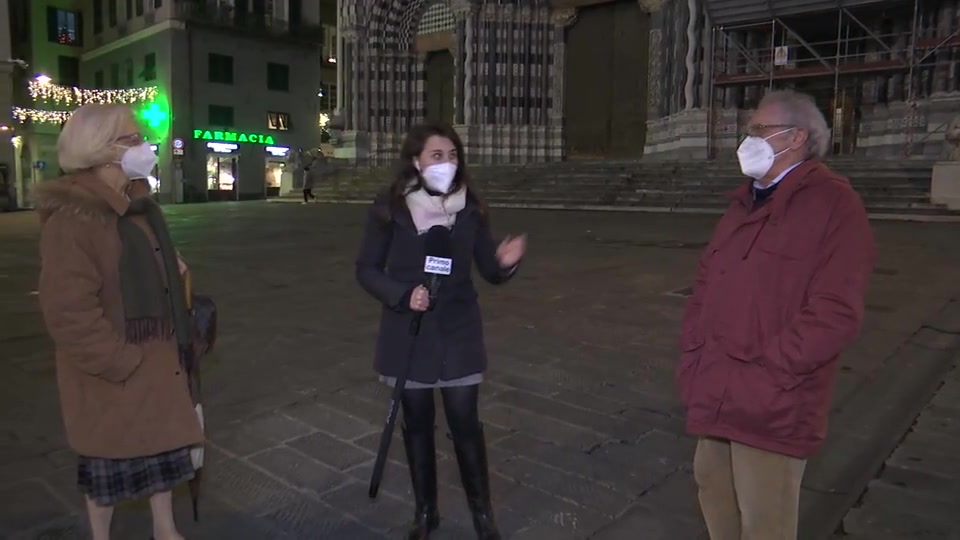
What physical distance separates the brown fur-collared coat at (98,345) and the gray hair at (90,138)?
0.18 ft

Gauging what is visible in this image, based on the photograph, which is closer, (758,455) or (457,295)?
(758,455)

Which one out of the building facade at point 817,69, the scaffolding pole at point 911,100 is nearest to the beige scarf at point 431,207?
the building facade at point 817,69

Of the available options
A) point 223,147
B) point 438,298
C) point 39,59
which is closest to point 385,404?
point 438,298

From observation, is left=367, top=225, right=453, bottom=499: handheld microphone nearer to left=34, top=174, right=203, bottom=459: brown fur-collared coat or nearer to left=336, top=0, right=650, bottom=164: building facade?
left=34, top=174, right=203, bottom=459: brown fur-collared coat

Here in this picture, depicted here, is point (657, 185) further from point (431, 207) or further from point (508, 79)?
point (431, 207)

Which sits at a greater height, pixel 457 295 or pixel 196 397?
pixel 457 295

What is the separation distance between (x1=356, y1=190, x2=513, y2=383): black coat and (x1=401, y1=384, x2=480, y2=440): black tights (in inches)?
3.2

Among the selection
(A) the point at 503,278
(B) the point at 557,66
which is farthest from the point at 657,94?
(A) the point at 503,278

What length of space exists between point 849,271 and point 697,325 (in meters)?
0.49

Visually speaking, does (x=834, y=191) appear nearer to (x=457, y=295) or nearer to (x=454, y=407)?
(x=457, y=295)

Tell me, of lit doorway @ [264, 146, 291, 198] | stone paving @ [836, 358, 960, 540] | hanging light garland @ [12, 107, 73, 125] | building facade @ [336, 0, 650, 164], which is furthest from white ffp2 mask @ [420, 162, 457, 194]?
lit doorway @ [264, 146, 291, 198]

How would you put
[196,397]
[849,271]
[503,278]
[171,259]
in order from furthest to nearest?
[503,278]
[196,397]
[171,259]
[849,271]

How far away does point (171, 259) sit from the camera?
246 cm

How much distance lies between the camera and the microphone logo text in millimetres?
2600
